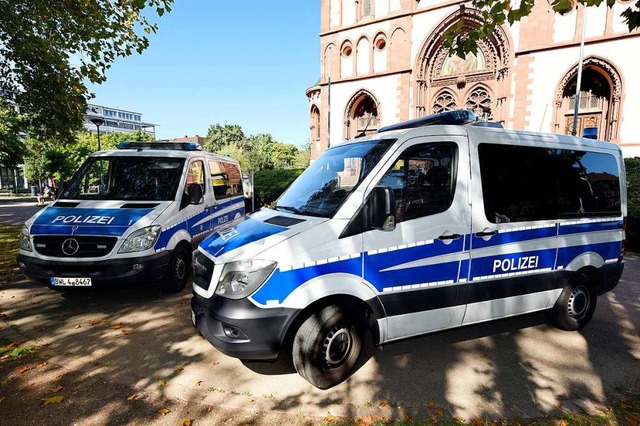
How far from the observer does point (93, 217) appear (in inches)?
191

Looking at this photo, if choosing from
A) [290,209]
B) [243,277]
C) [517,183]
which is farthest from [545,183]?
[243,277]

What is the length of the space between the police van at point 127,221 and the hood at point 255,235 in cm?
164

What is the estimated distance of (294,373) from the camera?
3434mm

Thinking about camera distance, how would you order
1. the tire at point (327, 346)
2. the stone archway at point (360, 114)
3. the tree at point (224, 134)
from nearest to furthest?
the tire at point (327, 346)
the stone archway at point (360, 114)
the tree at point (224, 134)

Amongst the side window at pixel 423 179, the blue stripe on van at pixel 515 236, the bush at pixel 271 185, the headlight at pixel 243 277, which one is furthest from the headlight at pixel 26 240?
the bush at pixel 271 185

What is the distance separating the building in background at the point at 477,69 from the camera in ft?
65.1

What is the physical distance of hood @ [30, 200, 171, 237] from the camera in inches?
184

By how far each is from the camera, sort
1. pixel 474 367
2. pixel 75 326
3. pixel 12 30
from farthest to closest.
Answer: pixel 12 30 < pixel 75 326 < pixel 474 367

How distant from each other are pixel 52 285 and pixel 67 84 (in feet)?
20.8

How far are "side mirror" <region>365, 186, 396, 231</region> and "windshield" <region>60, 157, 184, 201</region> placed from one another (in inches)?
143

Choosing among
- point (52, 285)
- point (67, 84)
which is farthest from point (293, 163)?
point (52, 285)

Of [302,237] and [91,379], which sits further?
[91,379]

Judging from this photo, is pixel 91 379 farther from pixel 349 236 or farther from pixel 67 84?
pixel 67 84

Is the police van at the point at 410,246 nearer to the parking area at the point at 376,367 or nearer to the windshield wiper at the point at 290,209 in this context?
the windshield wiper at the point at 290,209
